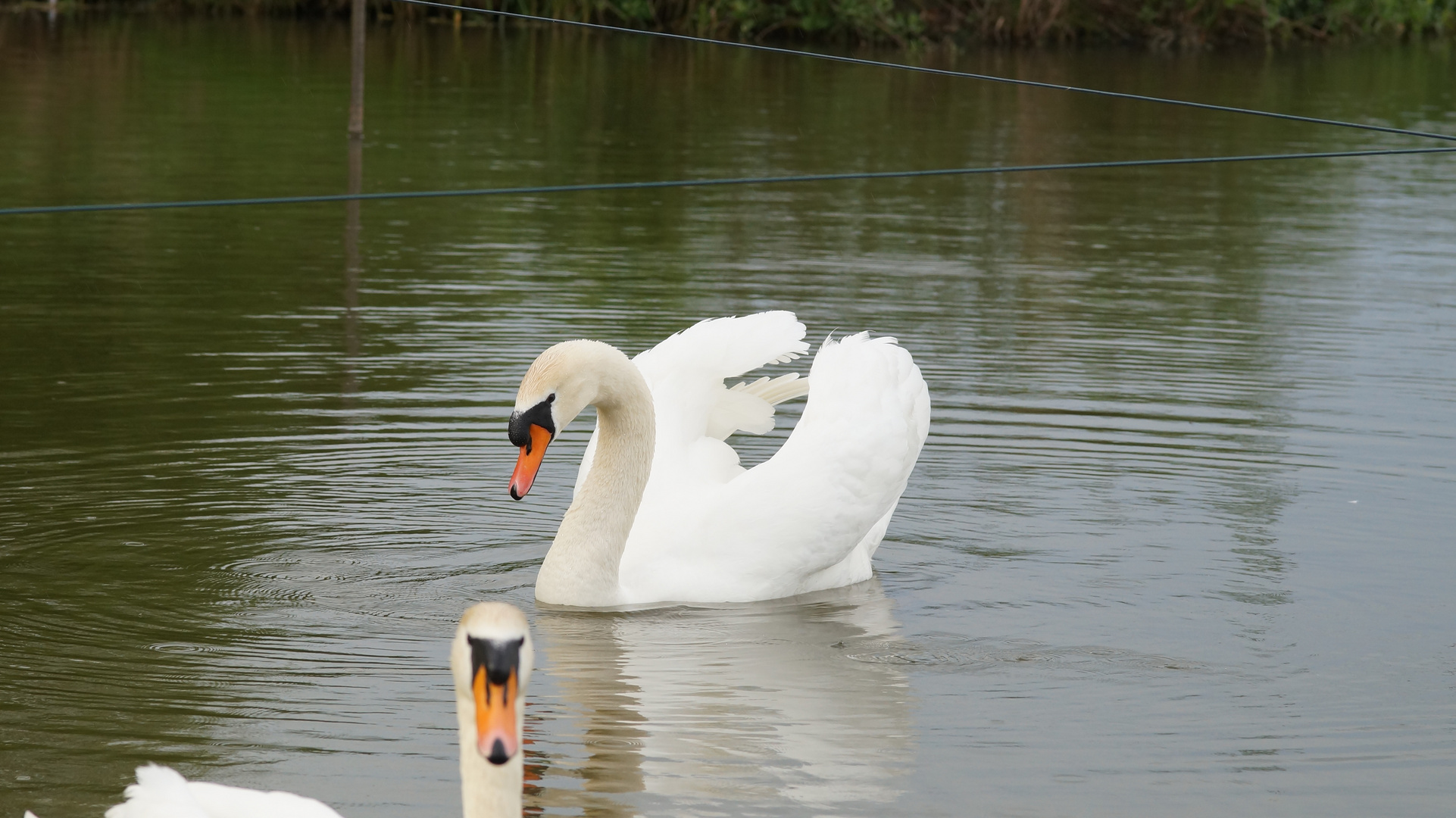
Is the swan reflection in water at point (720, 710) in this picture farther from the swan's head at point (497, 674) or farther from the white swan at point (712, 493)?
the swan's head at point (497, 674)

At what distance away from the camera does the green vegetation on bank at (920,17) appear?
43.1 m

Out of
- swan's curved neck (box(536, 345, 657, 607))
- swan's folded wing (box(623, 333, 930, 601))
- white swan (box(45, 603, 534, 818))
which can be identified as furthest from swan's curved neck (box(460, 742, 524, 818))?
swan's folded wing (box(623, 333, 930, 601))

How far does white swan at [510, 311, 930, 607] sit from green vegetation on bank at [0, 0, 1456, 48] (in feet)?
114

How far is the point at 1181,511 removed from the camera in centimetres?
838

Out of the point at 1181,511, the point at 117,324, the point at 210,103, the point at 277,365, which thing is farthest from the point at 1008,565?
the point at 210,103

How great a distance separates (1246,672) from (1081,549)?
1434mm

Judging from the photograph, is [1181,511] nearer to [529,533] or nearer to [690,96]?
[529,533]

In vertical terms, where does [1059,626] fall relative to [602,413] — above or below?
below

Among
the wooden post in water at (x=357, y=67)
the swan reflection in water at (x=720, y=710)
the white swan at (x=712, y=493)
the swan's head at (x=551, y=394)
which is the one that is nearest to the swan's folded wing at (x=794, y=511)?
the white swan at (x=712, y=493)

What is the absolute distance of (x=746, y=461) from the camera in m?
9.30

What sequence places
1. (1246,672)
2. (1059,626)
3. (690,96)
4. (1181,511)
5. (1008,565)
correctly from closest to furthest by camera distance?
(1246,672) → (1059,626) → (1008,565) → (1181,511) → (690,96)

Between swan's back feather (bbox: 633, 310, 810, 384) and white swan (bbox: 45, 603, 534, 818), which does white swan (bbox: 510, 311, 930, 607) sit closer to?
swan's back feather (bbox: 633, 310, 810, 384)

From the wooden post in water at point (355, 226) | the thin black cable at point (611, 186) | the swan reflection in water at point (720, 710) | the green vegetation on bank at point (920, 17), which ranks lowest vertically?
the swan reflection in water at point (720, 710)

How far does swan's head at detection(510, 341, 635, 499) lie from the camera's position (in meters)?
6.49
